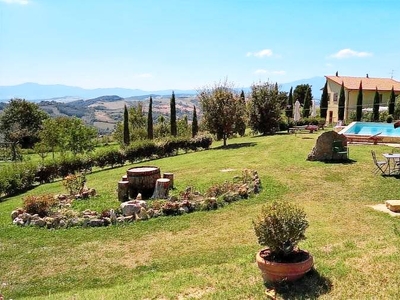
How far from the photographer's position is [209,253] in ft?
25.1

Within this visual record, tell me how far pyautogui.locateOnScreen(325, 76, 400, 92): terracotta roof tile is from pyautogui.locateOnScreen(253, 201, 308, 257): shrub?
44.4 metres

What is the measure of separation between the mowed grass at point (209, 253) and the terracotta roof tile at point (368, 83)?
37752 mm

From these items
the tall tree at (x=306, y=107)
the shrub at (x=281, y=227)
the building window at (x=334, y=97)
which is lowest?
the shrub at (x=281, y=227)

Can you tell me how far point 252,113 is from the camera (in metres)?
31.1

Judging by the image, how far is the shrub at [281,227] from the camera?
18.6 ft

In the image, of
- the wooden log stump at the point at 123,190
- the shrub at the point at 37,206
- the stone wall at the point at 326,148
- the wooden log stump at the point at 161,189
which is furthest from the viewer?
the stone wall at the point at 326,148

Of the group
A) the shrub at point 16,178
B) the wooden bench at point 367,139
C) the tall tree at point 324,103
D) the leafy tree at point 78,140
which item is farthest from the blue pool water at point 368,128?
the shrub at point 16,178

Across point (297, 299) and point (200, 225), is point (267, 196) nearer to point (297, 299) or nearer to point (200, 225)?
point (200, 225)

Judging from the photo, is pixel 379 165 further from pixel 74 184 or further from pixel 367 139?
pixel 74 184

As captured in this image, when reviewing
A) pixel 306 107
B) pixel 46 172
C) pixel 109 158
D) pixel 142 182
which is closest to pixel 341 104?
pixel 306 107

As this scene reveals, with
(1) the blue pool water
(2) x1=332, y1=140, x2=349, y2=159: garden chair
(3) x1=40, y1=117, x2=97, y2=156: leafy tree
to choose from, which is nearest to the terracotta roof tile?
(1) the blue pool water

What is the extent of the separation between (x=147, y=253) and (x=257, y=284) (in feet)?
9.55

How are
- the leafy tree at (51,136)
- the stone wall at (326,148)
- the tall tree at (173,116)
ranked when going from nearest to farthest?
the stone wall at (326,148) < the leafy tree at (51,136) < the tall tree at (173,116)

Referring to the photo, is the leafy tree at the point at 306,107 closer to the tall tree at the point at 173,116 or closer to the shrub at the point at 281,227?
the tall tree at the point at 173,116
